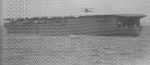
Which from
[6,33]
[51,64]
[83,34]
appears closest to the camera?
[6,33]

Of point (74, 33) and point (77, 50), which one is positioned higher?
point (74, 33)

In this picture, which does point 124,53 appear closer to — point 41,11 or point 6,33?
point 41,11

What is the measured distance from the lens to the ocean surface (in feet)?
5.00

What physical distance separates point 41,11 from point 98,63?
0.54 metres

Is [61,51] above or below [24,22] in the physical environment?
below

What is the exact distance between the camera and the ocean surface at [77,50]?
1524 millimetres

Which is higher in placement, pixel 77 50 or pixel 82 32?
pixel 82 32

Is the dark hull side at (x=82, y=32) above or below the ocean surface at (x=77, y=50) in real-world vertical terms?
above

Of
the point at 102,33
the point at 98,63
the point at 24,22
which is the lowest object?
the point at 98,63

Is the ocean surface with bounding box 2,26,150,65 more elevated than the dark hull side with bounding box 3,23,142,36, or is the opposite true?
the dark hull side with bounding box 3,23,142,36

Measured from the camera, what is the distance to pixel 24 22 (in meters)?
1.49

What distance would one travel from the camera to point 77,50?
5.24 ft

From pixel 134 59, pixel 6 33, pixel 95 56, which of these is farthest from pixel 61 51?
pixel 134 59

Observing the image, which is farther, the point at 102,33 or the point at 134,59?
the point at 134,59
